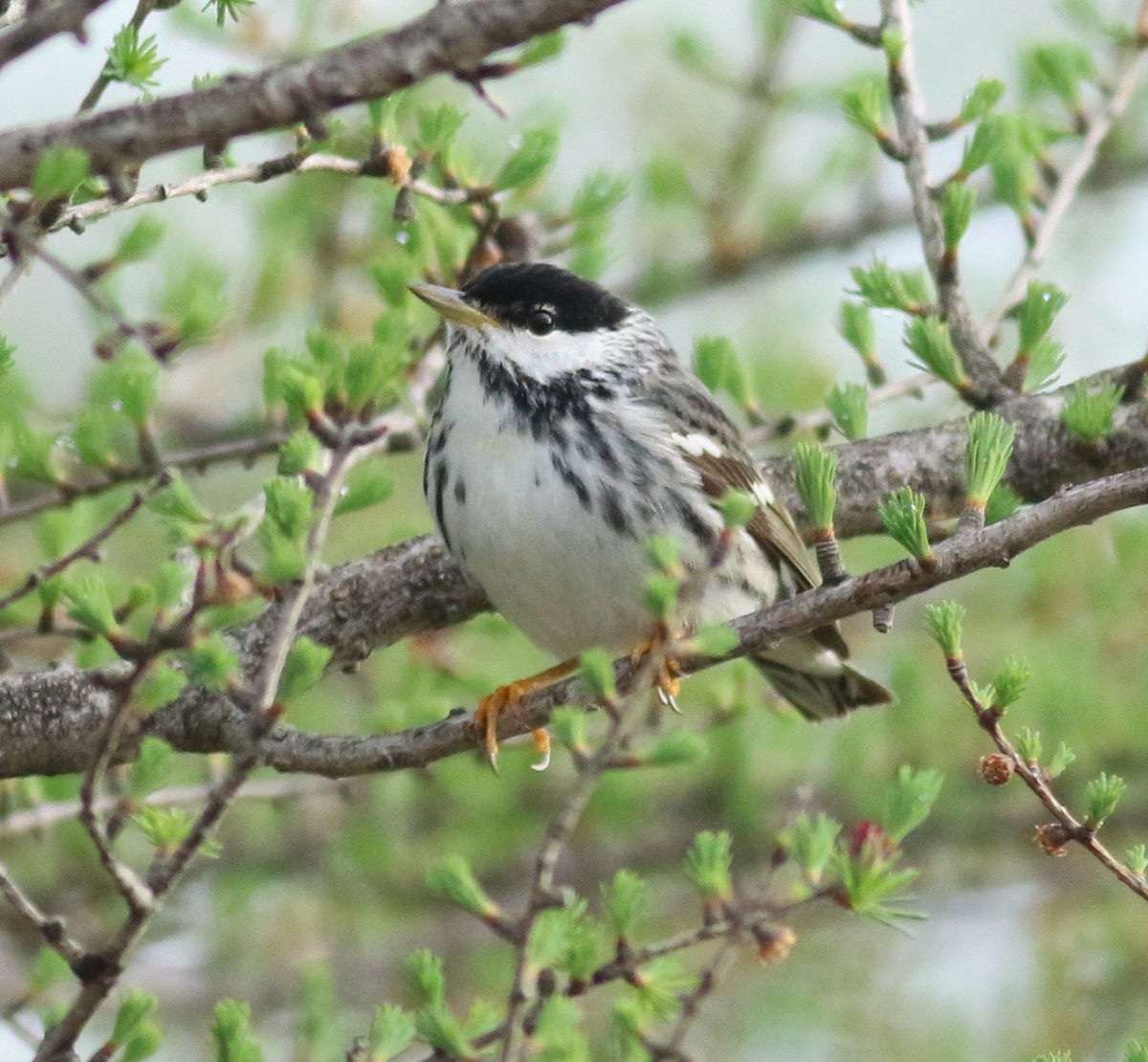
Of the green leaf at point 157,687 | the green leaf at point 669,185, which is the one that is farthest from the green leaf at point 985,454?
the green leaf at point 669,185

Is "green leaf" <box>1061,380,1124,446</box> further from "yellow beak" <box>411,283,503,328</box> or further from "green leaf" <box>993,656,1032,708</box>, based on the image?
"yellow beak" <box>411,283,503,328</box>

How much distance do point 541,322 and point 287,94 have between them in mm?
2012

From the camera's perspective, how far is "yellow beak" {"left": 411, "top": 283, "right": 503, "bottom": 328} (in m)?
3.85

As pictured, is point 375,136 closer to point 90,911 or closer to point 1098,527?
point 90,911

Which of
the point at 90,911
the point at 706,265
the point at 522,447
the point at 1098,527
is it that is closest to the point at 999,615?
the point at 1098,527

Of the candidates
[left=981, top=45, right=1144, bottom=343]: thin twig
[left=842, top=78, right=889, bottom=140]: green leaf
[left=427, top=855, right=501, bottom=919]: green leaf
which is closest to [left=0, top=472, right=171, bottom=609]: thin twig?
[left=427, top=855, right=501, bottom=919]: green leaf

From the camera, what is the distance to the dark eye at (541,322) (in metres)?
4.14

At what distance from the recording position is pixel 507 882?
5.61 m

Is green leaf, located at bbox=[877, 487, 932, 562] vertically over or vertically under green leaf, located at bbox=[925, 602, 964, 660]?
A: over

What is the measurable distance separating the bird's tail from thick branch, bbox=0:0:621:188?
280 cm

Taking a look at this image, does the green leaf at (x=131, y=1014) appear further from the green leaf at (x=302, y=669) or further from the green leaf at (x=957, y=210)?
the green leaf at (x=957, y=210)

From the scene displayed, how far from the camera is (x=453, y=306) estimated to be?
392 centimetres

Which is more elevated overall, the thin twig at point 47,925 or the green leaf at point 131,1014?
the thin twig at point 47,925

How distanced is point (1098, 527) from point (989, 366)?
216 centimetres
